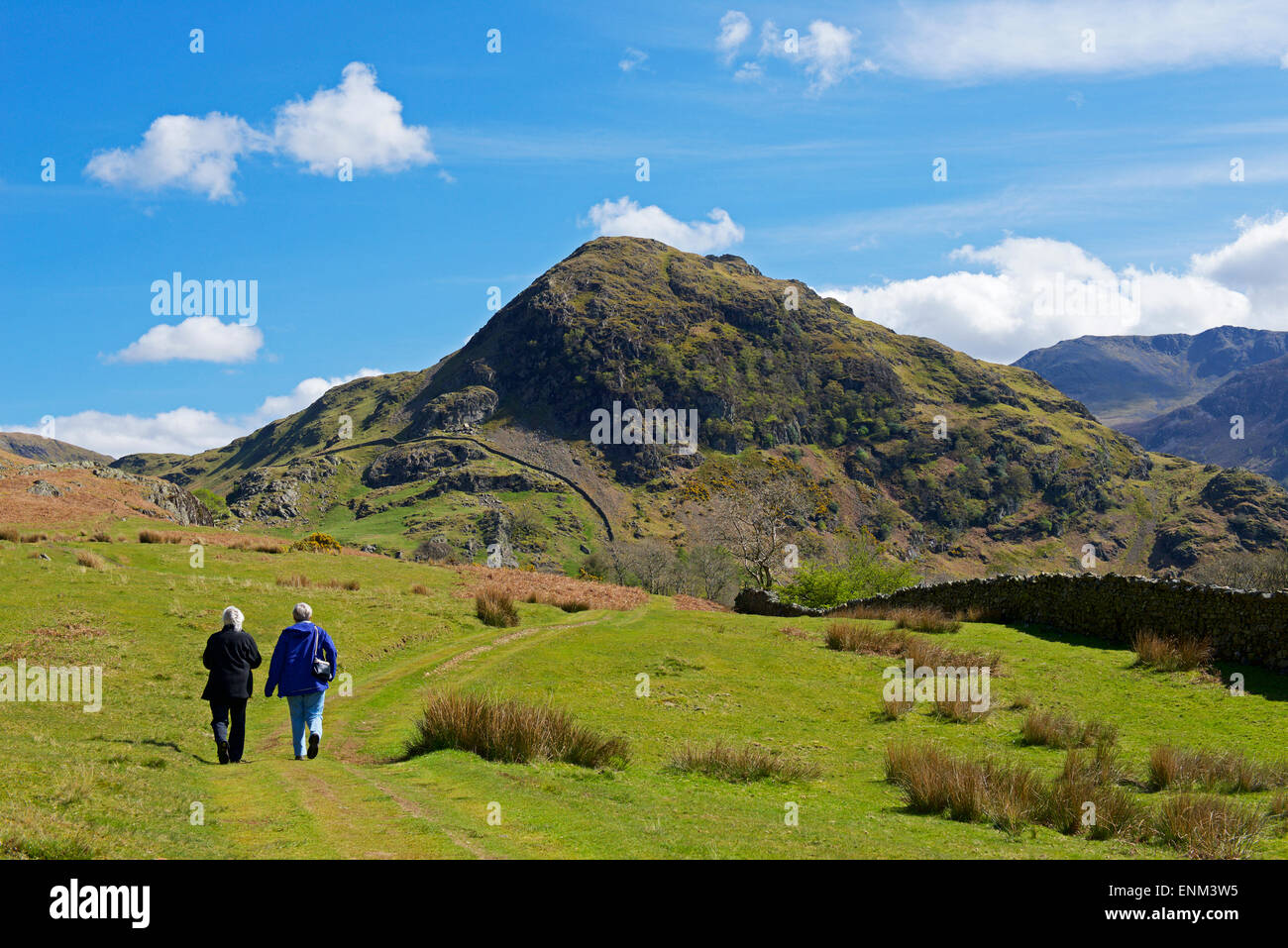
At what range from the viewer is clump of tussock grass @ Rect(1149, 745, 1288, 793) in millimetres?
12359

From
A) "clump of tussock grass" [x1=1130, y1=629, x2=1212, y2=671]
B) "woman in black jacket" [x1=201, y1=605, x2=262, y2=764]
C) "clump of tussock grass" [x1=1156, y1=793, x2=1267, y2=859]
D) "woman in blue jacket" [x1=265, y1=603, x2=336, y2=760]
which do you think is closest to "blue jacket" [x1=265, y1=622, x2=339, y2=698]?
"woman in blue jacket" [x1=265, y1=603, x2=336, y2=760]

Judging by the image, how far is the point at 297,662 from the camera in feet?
Answer: 47.8

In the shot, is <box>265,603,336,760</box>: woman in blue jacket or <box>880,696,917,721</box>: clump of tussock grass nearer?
<box>265,603,336,760</box>: woman in blue jacket

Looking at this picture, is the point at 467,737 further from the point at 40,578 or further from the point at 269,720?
the point at 40,578

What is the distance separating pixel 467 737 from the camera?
1451 centimetres

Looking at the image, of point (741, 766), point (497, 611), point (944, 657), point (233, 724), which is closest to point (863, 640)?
point (944, 657)

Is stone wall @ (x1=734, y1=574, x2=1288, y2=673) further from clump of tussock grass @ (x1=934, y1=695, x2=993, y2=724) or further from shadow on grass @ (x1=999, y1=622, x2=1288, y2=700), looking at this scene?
clump of tussock grass @ (x1=934, y1=695, x2=993, y2=724)

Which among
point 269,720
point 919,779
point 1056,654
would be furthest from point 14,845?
point 1056,654

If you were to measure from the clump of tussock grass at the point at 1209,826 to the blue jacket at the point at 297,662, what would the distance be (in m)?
11.8

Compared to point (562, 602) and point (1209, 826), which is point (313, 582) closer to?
point (562, 602)

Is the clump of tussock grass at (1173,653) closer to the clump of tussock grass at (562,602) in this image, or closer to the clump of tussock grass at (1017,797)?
the clump of tussock grass at (1017,797)

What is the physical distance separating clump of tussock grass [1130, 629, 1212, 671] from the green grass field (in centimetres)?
50
